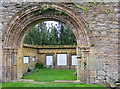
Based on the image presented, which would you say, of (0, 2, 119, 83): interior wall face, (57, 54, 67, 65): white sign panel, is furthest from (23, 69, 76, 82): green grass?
(57, 54, 67, 65): white sign panel

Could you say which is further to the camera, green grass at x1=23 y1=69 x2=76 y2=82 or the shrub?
the shrub

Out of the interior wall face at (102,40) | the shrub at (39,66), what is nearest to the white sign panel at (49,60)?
the shrub at (39,66)

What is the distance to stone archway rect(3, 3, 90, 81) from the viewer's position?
5.87 m

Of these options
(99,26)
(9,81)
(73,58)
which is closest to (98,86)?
(99,26)

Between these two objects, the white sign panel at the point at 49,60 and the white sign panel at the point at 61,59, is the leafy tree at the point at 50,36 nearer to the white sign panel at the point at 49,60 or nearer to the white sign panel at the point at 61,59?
the white sign panel at the point at 49,60

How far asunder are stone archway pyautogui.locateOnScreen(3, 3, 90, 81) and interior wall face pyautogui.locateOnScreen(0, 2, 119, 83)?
0.20m

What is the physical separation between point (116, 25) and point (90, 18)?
1.12m

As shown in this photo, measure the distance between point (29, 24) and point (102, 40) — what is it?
322 cm

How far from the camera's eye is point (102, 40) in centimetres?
583

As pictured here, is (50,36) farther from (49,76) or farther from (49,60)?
(49,76)

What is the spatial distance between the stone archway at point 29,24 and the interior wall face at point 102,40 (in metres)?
0.20

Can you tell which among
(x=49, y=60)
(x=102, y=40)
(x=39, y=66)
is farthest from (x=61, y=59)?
(x=102, y=40)

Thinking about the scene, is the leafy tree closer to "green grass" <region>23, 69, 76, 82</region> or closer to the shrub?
the shrub

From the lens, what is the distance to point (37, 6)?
5.93m
